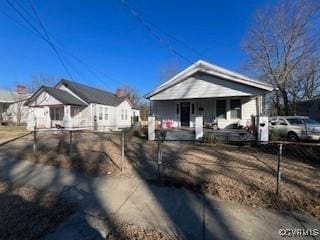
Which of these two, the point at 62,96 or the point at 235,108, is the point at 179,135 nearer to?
the point at 235,108

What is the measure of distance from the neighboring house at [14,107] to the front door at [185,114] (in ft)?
79.5

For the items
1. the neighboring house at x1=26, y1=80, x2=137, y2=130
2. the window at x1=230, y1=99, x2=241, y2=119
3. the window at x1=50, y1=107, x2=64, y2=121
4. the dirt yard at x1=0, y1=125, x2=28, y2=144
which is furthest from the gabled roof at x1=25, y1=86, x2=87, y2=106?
the window at x1=230, y1=99, x2=241, y2=119

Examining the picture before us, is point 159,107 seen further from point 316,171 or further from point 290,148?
point 316,171

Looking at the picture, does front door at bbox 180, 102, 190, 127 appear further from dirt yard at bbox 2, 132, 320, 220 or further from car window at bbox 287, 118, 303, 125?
dirt yard at bbox 2, 132, 320, 220

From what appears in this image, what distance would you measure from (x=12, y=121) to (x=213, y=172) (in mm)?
33328

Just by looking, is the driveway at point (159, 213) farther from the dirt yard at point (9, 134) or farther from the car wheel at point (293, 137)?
the car wheel at point (293, 137)

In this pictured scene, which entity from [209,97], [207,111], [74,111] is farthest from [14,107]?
[209,97]

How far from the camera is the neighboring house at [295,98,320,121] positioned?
97.2 feet

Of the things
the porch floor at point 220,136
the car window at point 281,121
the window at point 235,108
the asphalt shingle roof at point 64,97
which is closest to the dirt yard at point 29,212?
the porch floor at point 220,136

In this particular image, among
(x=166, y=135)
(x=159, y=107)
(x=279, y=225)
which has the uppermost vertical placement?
(x=159, y=107)

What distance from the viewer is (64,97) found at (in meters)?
22.0

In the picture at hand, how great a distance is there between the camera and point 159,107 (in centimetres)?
1678

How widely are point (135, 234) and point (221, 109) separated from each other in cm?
1285

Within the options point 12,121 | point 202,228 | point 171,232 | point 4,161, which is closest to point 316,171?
point 202,228
